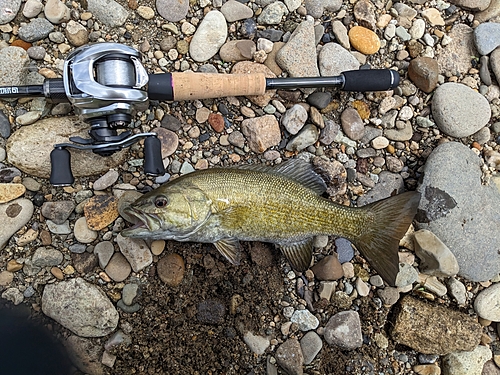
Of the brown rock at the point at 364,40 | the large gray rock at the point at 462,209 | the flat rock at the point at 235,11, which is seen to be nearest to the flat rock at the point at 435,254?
the large gray rock at the point at 462,209

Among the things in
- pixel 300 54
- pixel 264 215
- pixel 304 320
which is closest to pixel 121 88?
pixel 264 215

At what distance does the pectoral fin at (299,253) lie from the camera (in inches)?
148

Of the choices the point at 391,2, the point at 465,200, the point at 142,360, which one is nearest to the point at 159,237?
the point at 142,360

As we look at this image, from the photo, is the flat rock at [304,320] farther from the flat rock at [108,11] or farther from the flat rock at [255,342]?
the flat rock at [108,11]

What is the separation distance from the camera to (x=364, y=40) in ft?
13.9

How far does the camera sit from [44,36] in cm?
388

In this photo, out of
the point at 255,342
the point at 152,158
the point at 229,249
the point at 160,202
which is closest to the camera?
the point at 160,202

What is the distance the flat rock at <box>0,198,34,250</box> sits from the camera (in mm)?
3713

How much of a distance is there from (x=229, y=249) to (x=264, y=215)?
1.47 ft

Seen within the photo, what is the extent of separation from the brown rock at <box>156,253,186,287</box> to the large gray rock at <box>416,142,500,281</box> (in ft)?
7.66

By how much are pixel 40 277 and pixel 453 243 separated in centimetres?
389

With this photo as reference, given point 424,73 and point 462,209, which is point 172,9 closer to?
point 424,73

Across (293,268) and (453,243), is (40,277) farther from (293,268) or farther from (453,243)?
(453,243)

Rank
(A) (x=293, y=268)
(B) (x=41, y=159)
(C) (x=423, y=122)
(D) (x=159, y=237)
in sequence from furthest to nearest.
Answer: (C) (x=423, y=122)
(A) (x=293, y=268)
(B) (x=41, y=159)
(D) (x=159, y=237)
